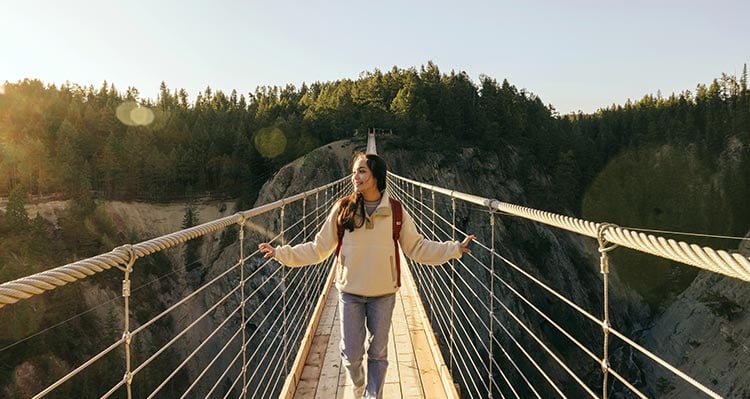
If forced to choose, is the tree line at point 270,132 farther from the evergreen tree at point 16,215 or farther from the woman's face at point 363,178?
the woman's face at point 363,178

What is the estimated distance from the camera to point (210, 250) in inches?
1374

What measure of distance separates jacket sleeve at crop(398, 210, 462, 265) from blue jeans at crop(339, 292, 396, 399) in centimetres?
26

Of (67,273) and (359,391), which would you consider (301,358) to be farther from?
(67,273)

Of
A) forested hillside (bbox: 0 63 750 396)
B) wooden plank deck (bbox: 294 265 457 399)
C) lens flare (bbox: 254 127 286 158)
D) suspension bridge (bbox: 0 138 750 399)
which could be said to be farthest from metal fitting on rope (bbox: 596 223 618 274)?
lens flare (bbox: 254 127 286 158)

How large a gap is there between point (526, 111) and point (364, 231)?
5150 cm

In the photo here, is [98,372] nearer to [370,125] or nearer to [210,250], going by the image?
[210,250]

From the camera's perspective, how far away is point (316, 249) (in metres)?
2.50

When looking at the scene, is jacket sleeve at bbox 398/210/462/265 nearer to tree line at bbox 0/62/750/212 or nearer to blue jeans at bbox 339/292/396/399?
blue jeans at bbox 339/292/396/399

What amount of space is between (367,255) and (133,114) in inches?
2158

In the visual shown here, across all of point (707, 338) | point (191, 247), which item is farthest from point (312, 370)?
point (191, 247)

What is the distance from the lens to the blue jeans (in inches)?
95.5

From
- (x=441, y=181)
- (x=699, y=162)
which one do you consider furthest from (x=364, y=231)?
(x=699, y=162)

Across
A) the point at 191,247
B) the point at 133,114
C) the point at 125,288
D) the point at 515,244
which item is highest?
the point at 133,114

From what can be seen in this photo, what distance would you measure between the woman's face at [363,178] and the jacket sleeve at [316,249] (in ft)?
0.57
